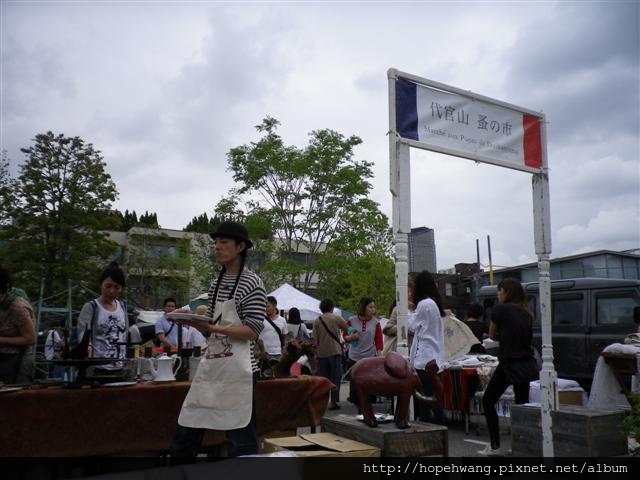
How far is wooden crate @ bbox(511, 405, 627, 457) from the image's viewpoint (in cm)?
422

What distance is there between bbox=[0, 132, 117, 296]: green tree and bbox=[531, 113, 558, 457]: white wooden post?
2000 centimetres

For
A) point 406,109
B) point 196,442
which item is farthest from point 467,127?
point 196,442

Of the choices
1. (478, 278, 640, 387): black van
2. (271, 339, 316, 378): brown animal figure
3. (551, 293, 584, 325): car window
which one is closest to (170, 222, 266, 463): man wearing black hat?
(271, 339, 316, 378): brown animal figure

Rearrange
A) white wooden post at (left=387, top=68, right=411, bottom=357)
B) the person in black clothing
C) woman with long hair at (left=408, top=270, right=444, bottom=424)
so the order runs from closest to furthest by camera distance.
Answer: white wooden post at (left=387, top=68, right=411, bottom=357), the person in black clothing, woman with long hair at (left=408, top=270, right=444, bottom=424)

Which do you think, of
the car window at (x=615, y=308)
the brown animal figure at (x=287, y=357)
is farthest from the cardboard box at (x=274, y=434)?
the car window at (x=615, y=308)

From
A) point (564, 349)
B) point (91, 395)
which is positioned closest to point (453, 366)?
point (564, 349)

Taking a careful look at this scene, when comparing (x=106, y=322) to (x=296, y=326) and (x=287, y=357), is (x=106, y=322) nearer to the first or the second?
(x=287, y=357)

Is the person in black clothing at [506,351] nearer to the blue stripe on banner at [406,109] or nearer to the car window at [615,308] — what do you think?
the blue stripe on banner at [406,109]

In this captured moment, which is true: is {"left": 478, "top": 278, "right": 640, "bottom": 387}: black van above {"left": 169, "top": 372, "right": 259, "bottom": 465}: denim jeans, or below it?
above

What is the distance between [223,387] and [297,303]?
10974mm

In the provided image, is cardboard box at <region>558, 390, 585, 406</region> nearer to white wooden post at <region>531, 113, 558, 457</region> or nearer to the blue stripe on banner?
white wooden post at <region>531, 113, 558, 457</region>

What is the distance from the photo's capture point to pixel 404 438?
2977mm

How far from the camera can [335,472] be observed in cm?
271

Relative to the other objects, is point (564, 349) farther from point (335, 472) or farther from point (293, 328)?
point (335, 472)
